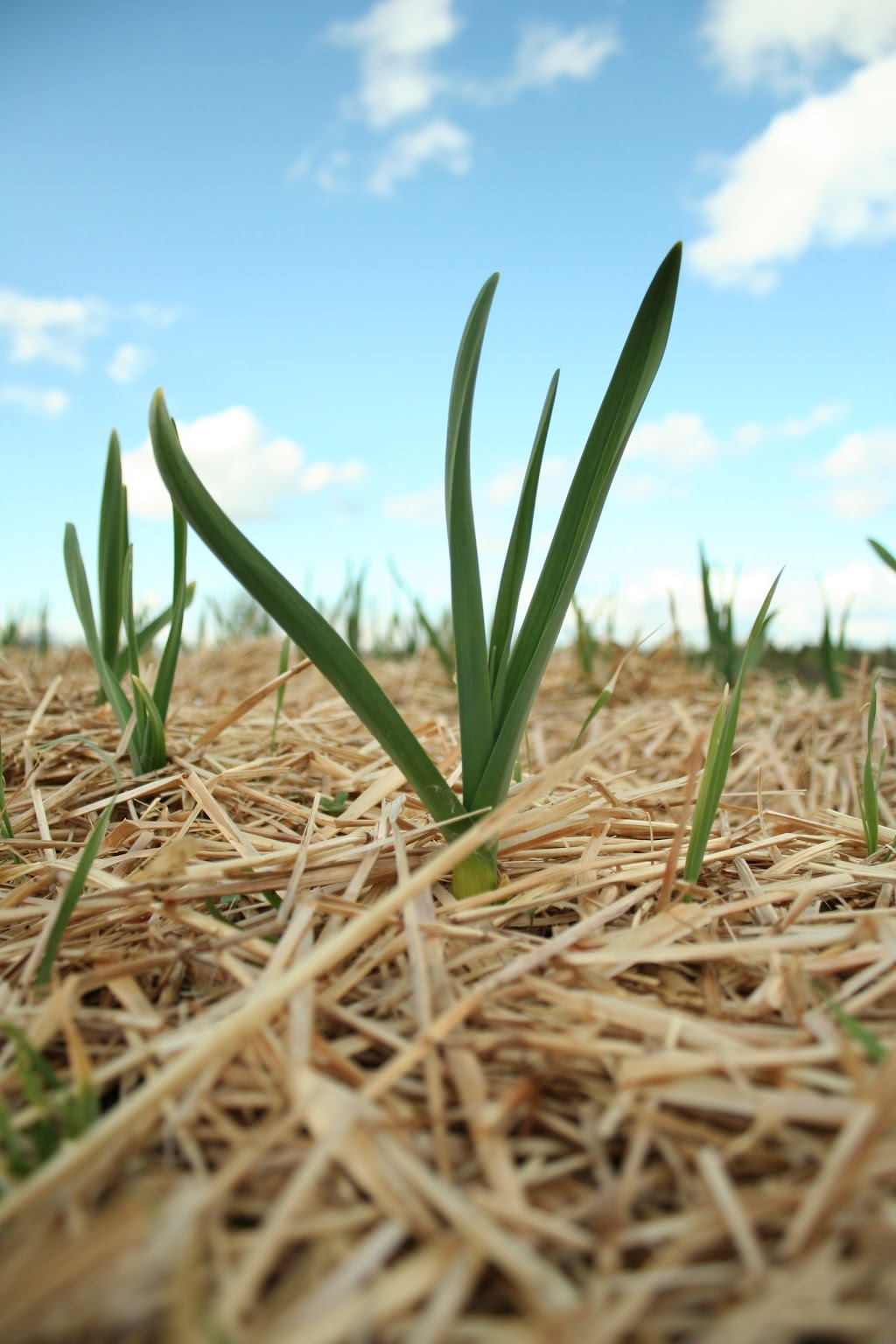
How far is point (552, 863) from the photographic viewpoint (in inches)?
42.3

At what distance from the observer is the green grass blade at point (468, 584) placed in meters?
0.95

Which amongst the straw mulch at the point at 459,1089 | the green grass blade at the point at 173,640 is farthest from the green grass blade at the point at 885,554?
the green grass blade at the point at 173,640

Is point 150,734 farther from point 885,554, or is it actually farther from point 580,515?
point 885,554

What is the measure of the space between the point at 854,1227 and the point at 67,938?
2.57 feet

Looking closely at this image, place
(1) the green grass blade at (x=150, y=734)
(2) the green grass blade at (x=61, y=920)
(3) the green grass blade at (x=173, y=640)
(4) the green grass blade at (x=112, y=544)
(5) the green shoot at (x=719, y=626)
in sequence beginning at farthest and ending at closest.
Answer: (5) the green shoot at (x=719, y=626) < (4) the green grass blade at (x=112, y=544) < (3) the green grass blade at (x=173, y=640) < (1) the green grass blade at (x=150, y=734) < (2) the green grass blade at (x=61, y=920)

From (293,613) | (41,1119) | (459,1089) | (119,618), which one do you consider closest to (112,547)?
(119,618)

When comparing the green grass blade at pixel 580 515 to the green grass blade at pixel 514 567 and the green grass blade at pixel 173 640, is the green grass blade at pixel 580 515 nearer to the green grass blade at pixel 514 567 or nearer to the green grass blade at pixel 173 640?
the green grass blade at pixel 514 567

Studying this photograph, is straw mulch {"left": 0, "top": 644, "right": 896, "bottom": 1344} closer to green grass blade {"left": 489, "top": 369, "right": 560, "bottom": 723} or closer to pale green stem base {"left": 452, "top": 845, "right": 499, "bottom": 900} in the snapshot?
pale green stem base {"left": 452, "top": 845, "right": 499, "bottom": 900}

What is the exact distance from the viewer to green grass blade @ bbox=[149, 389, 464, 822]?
0.87 m

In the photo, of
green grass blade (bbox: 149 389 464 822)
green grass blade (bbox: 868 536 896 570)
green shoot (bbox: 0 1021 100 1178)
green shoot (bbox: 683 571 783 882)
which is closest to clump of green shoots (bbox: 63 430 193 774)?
green grass blade (bbox: 149 389 464 822)

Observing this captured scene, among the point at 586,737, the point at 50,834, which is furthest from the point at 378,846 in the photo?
the point at 586,737

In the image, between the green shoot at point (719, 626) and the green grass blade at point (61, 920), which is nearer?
the green grass blade at point (61, 920)

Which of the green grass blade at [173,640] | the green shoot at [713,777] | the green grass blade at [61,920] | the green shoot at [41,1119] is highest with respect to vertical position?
the green grass blade at [173,640]

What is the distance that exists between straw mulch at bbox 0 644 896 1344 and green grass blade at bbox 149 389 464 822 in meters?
0.09
